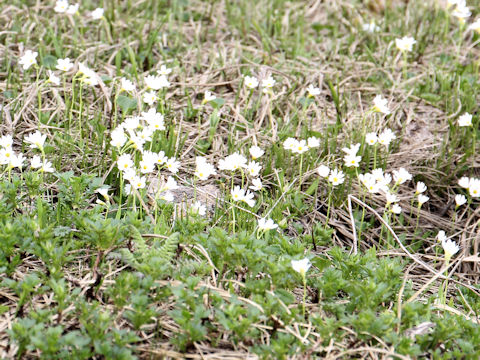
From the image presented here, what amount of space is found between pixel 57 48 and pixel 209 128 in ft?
3.99

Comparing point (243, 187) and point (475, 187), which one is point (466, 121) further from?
point (243, 187)

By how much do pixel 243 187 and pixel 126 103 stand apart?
→ 806 millimetres

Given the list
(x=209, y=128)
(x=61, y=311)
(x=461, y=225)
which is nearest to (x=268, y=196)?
(x=209, y=128)

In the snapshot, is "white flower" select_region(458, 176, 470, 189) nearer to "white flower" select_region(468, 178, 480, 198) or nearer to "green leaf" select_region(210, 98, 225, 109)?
"white flower" select_region(468, 178, 480, 198)

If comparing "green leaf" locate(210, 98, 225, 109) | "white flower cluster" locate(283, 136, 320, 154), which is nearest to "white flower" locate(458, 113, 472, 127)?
"white flower cluster" locate(283, 136, 320, 154)

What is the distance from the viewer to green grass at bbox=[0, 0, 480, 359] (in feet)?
7.29

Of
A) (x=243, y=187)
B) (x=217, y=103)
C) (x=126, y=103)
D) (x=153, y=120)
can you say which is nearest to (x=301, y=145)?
(x=243, y=187)

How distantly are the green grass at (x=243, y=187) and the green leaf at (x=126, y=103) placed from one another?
→ 0.04 ft

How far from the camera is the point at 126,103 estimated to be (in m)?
3.47

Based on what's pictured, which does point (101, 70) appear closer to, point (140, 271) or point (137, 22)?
point (137, 22)

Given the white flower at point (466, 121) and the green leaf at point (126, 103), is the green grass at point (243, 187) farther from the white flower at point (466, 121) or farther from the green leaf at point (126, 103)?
the white flower at point (466, 121)

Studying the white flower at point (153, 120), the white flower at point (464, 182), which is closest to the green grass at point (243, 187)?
the white flower at point (153, 120)

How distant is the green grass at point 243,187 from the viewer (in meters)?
2.22

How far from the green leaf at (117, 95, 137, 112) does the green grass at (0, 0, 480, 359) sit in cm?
1
